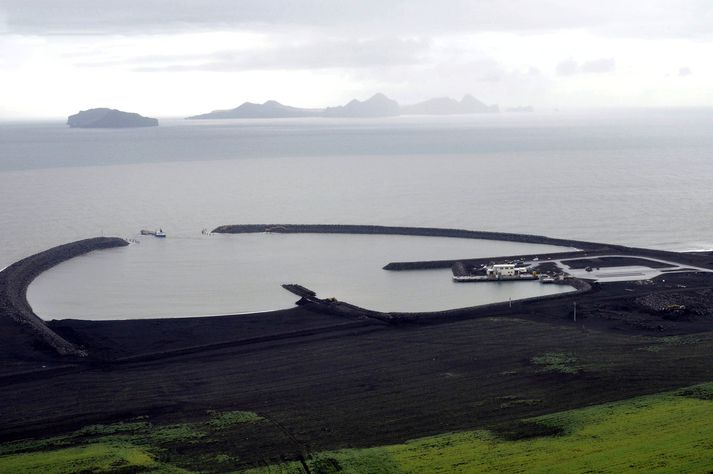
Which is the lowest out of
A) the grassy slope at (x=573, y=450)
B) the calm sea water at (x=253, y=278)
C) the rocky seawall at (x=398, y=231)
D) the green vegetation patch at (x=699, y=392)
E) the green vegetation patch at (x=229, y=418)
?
the grassy slope at (x=573, y=450)

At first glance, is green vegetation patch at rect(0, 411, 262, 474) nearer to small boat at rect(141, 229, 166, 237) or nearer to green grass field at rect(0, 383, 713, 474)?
green grass field at rect(0, 383, 713, 474)

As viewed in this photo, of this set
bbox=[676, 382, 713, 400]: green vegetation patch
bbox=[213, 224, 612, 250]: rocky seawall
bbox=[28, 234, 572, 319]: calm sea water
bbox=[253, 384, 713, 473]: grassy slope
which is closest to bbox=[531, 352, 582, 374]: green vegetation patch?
bbox=[676, 382, 713, 400]: green vegetation patch

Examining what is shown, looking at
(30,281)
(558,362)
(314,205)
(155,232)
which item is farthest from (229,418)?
(314,205)

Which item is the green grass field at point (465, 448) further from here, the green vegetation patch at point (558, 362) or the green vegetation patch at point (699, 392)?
the green vegetation patch at point (558, 362)

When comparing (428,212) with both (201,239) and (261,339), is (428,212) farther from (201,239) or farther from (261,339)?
(261,339)

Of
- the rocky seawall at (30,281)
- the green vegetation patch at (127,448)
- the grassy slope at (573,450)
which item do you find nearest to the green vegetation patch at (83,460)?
the green vegetation patch at (127,448)

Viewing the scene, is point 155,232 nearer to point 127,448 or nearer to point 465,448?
point 127,448
